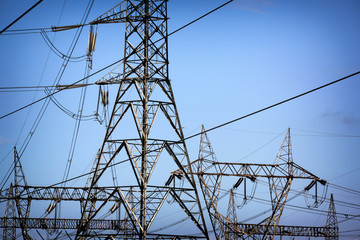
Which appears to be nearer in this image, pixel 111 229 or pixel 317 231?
pixel 111 229

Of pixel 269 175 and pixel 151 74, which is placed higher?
pixel 269 175

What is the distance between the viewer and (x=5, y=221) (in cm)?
4941

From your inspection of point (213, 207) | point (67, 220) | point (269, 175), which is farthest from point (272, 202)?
point (67, 220)

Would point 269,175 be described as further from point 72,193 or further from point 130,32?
point 130,32

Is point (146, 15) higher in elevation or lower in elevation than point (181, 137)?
higher

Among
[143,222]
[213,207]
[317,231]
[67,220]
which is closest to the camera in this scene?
[143,222]

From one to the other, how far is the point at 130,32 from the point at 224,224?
80.2ft

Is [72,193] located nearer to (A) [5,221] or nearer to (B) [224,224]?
(A) [5,221]

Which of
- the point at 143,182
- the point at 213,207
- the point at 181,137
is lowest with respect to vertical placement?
the point at 143,182

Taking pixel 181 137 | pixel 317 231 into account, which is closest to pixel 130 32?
pixel 181 137

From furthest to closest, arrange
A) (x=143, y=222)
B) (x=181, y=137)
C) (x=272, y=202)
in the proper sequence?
(x=272, y=202) → (x=181, y=137) → (x=143, y=222)

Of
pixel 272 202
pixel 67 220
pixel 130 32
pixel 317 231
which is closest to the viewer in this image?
pixel 130 32

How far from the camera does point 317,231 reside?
58000 mm

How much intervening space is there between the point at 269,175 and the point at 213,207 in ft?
20.1
